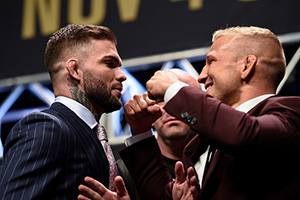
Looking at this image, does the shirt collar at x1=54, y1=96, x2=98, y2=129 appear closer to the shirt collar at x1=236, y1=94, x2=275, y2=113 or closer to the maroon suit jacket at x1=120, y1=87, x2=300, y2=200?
the maroon suit jacket at x1=120, y1=87, x2=300, y2=200

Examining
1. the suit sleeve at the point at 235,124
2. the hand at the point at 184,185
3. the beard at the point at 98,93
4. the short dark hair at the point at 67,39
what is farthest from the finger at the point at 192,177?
the short dark hair at the point at 67,39

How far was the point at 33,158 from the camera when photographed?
1317mm

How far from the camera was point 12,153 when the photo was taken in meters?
1.36

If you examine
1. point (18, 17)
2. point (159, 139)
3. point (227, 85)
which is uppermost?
point (227, 85)

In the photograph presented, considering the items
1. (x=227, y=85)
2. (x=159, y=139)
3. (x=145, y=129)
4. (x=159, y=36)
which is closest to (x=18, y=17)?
(x=159, y=36)

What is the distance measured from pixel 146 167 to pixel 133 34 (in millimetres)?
1600

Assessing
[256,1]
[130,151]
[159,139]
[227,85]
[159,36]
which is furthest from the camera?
[159,36]

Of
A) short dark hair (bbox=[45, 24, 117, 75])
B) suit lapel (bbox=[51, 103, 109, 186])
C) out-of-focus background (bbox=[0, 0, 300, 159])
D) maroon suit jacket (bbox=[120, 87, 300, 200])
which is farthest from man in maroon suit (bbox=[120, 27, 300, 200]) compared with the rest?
out-of-focus background (bbox=[0, 0, 300, 159])

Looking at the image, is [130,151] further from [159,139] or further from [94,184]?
[159,139]

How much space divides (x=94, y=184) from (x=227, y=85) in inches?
22.8

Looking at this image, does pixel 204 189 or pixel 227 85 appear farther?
pixel 227 85

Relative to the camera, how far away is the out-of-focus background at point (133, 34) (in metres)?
A: 2.64

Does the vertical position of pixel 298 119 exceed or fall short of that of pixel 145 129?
it exceeds it

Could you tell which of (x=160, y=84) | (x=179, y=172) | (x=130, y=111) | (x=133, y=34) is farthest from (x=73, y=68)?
(x=133, y=34)
